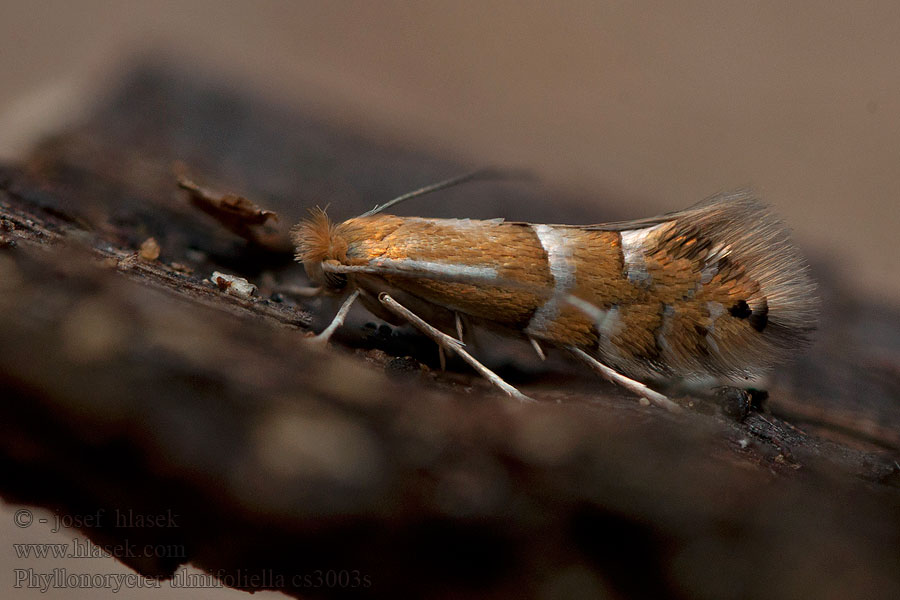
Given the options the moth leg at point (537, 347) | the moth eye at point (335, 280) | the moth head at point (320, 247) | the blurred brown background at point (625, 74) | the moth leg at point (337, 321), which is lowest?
the moth leg at point (537, 347)

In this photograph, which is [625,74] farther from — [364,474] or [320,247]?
[364,474]

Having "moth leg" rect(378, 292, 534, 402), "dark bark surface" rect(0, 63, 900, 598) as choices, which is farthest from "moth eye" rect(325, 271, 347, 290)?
"dark bark surface" rect(0, 63, 900, 598)

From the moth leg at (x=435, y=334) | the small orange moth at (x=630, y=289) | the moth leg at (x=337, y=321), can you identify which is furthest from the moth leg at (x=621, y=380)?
the moth leg at (x=337, y=321)

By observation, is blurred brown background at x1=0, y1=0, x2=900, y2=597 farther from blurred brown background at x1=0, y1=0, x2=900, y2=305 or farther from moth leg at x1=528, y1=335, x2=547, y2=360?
moth leg at x1=528, y1=335, x2=547, y2=360

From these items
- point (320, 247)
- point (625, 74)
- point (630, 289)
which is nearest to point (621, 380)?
point (630, 289)

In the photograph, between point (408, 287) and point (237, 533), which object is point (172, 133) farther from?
point (237, 533)

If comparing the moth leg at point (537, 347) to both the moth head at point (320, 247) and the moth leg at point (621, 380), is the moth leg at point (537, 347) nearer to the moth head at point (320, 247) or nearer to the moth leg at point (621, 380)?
the moth leg at point (621, 380)
